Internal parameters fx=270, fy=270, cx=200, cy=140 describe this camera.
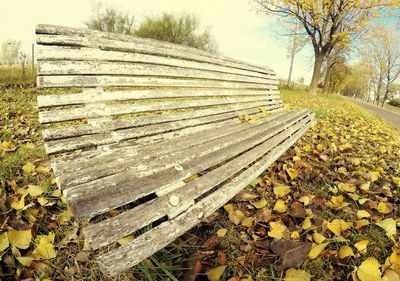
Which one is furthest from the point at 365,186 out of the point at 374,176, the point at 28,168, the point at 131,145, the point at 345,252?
the point at 28,168

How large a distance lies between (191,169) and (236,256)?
572 mm

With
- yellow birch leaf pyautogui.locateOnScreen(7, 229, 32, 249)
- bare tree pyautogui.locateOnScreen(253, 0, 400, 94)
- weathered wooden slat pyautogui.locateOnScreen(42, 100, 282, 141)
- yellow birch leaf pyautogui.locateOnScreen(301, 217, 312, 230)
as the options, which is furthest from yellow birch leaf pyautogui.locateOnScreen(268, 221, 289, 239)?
bare tree pyautogui.locateOnScreen(253, 0, 400, 94)

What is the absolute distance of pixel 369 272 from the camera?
48.7 inches

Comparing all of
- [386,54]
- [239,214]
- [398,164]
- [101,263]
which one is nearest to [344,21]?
[398,164]

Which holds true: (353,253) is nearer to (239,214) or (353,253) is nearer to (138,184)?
(239,214)

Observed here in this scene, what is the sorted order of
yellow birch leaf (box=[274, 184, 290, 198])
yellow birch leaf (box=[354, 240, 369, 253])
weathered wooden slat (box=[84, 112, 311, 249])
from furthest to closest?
yellow birch leaf (box=[274, 184, 290, 198]) < yellow birch leaf (box=[354, 240, 369, 253]) < weathered wooden slat (box=[84, 112, 311, 249])

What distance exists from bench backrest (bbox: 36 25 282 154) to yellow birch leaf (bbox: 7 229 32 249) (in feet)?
1.73

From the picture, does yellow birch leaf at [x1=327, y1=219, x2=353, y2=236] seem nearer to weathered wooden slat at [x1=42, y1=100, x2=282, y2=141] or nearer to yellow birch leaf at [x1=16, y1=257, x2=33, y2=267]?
weathered wooden slat at [x1=42, y1=100, x2=282, y2=141]

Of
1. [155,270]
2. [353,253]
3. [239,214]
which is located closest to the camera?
[155,270]

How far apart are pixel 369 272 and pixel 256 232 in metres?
0.58

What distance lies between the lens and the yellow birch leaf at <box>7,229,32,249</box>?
1354mm

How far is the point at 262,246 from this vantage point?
1.48 meters

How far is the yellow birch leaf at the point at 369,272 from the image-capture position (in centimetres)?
122

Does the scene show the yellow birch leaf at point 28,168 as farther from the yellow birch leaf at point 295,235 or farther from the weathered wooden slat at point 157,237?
the yellow birch leaf at point 295,235
